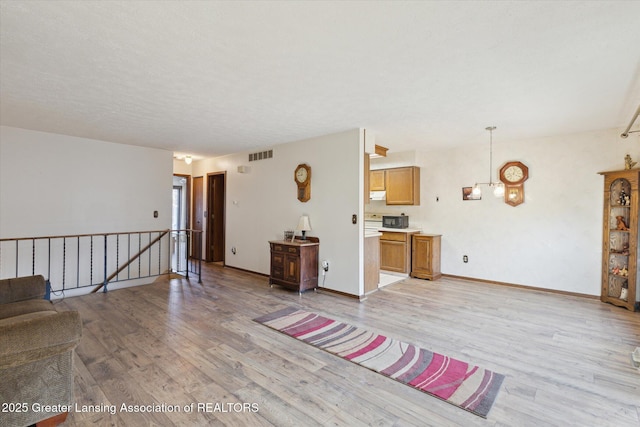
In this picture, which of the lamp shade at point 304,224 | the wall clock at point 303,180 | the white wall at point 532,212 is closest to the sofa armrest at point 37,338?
the lamp shade at point 304,224

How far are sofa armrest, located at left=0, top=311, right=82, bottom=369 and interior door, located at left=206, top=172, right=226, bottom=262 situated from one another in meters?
5.48

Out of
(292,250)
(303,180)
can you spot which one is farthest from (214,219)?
(292,250)

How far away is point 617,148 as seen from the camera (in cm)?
441

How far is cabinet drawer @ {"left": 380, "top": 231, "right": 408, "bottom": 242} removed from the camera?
19.9ft

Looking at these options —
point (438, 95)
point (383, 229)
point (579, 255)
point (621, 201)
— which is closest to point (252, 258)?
point (383, 229)

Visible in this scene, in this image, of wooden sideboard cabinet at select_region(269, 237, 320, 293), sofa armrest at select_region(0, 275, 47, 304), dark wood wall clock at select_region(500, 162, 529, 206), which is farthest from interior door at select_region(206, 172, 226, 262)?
dark wood wall clock at select_region(500, 162, 529, 206)

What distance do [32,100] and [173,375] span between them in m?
3.40

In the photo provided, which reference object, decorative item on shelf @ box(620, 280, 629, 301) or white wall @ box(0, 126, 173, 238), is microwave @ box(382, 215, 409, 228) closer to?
decorative item on shelf @ box(620, 280, 629, 301)

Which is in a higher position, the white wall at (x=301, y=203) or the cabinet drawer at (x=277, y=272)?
the white wall at (x=301, y=203)

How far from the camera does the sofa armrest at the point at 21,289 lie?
2.79 metres

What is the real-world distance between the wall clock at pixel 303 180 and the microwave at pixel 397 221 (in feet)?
7.23

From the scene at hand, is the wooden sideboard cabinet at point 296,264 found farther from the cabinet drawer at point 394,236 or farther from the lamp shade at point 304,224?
the cabinet drawer at point 394,236

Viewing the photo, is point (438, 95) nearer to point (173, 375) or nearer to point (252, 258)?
point (173, 375)

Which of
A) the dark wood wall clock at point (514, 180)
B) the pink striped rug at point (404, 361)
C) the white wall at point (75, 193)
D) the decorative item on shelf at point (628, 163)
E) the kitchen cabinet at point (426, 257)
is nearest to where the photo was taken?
the pink striped rug at point (404, 361)
